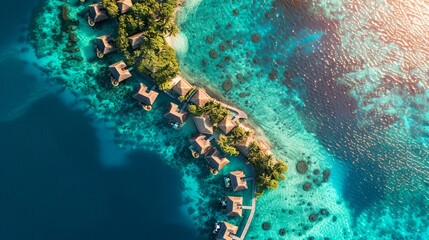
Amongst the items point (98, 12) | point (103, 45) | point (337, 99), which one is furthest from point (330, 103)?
point (98, 12)

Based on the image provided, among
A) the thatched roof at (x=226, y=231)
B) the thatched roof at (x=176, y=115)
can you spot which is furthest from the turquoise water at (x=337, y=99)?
the thatched roof at (x=176, y=115)

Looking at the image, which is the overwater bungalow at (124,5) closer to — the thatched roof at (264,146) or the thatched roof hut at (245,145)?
the thatched roof hut at (245,145)

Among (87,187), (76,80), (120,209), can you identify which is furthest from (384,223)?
(76,80)

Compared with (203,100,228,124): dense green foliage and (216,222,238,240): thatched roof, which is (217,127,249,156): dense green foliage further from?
(216,222,238,240): thatched roof

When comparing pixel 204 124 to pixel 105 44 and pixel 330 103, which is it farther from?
pixel 330 103

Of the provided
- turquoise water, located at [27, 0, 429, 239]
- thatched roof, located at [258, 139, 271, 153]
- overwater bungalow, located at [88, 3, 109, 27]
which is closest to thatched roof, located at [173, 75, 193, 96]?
turquoise water, located at [27, 0, 429, 239]

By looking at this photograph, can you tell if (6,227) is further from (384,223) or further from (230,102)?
(384,223)
